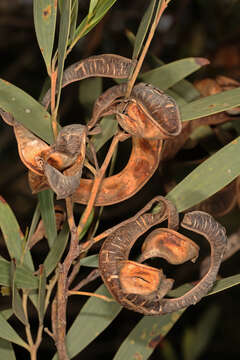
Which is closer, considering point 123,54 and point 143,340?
point 143,340

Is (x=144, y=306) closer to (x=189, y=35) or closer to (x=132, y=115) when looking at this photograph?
(x=132, y=115)

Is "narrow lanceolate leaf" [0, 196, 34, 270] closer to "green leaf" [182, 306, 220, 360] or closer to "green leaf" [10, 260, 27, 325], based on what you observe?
"green leaf" [10, 260, 27, 325]

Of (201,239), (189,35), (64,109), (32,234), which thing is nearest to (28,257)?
(32,234)

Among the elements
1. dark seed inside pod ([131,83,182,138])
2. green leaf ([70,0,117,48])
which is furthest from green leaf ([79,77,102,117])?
dark seed inside pod ([131,83,182,138])

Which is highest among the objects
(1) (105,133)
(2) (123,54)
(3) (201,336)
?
(1) (105,133)

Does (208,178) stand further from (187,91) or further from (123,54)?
(123,54)

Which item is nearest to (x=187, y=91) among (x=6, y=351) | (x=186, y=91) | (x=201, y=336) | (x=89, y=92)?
(x=186, y=91)
